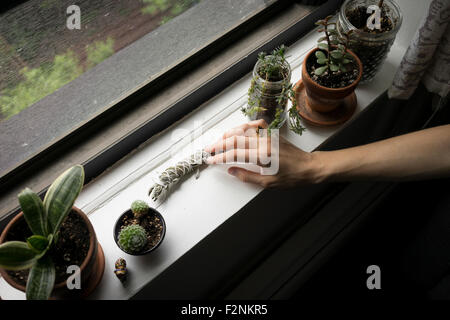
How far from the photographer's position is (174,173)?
0.88 metres

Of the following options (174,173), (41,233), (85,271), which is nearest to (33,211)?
(41,233)

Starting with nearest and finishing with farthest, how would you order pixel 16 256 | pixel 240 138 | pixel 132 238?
pixel 16 256 → pixel 132 238 → pixel 240 138

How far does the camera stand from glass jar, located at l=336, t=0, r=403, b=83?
0.90 m

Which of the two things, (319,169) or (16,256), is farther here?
(319,169)

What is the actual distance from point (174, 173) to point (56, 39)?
1.23 feet

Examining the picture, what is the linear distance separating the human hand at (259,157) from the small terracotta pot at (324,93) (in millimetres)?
139

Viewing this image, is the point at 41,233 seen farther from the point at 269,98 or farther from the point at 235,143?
the point at 269,98

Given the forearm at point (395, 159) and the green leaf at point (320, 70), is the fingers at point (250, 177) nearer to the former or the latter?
the forearm at point (395, 159)

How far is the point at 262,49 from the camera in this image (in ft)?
3.47

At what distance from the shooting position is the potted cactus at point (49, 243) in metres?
0.60

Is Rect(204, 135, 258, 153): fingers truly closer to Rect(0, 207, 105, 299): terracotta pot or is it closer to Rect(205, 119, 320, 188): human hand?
Rect(205, 119, 320, 188): human hand

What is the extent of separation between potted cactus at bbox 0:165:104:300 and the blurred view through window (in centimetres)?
28

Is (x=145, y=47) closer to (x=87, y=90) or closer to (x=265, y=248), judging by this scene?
(x=87, y=90)

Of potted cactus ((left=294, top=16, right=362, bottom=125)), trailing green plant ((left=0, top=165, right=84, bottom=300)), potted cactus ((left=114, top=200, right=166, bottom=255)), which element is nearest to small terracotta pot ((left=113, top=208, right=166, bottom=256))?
potted cactus ((left=114, top=200, right=166, bottom=255))
